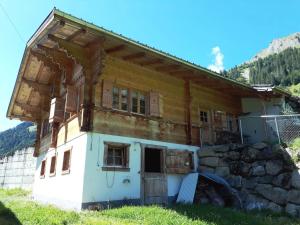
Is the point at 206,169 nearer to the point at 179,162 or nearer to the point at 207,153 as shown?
the point at 207,153

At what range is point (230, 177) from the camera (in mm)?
13852

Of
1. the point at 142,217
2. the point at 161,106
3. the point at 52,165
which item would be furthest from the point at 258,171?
the point at 52,165

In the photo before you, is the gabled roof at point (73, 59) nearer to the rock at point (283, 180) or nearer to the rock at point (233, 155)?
the rock at point (233, 155)

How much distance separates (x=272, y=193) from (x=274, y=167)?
1.13m

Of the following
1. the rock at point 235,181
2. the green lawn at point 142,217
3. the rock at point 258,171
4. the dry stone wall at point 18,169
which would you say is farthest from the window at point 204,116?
the dry stone wall at point 18,169

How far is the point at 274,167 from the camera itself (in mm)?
13047

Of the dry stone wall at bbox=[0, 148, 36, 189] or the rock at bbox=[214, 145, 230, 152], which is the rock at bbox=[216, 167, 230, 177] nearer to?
the rock at bbox=[214, 145, 230, 152]

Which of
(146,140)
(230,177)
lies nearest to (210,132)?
(230,177)

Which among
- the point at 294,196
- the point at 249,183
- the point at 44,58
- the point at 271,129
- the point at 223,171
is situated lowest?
the point at 294,196

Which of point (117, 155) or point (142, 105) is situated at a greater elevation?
point (142, 105)

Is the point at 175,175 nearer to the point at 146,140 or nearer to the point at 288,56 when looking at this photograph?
the point at 146,140

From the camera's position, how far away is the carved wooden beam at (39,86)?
16.9 meters

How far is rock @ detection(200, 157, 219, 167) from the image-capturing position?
14.5 m

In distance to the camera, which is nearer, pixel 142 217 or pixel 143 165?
pixel 142 217
